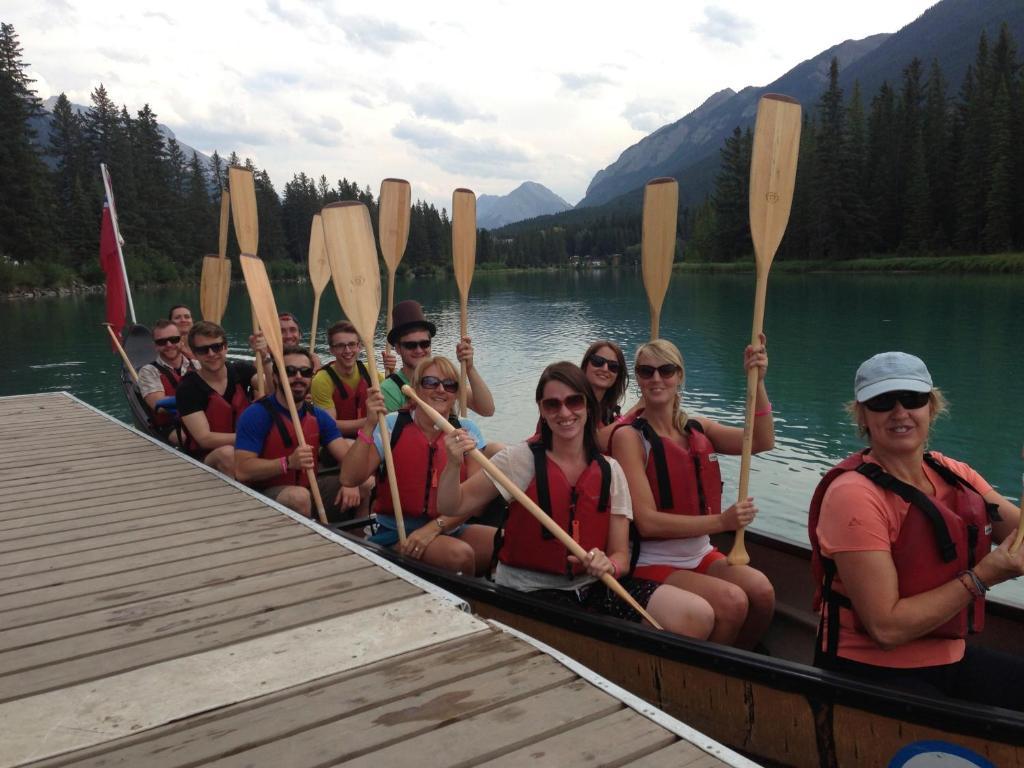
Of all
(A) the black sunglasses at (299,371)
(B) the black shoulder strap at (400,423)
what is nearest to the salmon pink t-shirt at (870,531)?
(B) the black shoulder strap at (400,423)

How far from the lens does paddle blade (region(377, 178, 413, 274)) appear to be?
6.46 m

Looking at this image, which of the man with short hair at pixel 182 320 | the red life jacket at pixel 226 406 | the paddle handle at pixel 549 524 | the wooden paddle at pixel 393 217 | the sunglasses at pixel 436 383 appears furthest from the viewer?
the man with short hair at pixel 182 320

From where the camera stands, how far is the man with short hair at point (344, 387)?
6055 mm

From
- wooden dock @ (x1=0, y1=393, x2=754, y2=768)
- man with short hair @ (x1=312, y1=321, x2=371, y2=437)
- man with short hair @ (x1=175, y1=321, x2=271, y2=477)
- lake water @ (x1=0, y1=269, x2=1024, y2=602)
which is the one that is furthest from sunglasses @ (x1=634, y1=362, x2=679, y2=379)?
man with short hair @ (x1=312, y1=321, x2=371, y2=437)

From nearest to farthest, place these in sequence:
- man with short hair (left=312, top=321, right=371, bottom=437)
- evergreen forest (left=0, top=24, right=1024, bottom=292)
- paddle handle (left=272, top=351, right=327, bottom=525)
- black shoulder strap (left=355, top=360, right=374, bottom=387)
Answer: paddle handle (left=272, top=351, right=327, bottom=525) → man with short hair (left=312, top=321, right=371, bottom=437) → black shoulder strap (left=355, top=360, right=374, bottom=387) → evergreen forest (left=0, top=24, right=1024, bottom=292)

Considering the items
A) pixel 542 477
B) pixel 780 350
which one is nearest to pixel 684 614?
pixel 542 477

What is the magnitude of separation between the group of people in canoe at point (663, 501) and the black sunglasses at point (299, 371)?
11 millimetres

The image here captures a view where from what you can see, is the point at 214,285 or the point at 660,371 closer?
the point at 660,371

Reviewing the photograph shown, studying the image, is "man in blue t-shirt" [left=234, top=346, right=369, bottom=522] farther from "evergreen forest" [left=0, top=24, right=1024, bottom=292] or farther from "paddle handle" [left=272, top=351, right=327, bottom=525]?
"evergreen forest" [left=0, top=24, right=1024, bottom=292]

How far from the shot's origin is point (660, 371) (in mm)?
3234

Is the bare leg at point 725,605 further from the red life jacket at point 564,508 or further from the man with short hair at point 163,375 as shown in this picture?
the man with short hair at point 163,375

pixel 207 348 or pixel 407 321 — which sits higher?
pixel 407 321

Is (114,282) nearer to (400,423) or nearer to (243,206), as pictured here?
(243,206)

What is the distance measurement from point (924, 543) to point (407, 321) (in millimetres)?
3776
